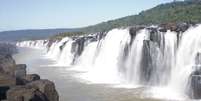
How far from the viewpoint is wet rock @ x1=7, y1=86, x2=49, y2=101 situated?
19789mm

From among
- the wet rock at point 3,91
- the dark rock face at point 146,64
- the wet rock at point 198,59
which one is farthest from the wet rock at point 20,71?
the wet rock at point 198,59

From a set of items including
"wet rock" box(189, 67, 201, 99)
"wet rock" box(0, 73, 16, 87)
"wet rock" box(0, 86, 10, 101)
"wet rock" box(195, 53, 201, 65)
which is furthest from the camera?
"wet rock" box(195, 53, 201, 65)

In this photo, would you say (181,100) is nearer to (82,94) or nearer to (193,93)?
(193,93)

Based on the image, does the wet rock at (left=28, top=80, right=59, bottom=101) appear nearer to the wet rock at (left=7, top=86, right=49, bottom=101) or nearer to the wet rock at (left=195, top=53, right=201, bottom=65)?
the wet rock at (left=7, top=86, right=49, bottom=101)

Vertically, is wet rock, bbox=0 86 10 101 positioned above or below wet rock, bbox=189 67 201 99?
above

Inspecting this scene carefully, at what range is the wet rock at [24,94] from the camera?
19.8 meters

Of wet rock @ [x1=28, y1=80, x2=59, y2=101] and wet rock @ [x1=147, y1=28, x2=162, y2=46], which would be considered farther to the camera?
wet rock @ [x1=147, y1=28, x2=162, y2=46]

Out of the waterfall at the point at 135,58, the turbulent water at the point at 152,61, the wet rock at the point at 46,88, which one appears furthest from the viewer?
the waterfall at the point at 135,58

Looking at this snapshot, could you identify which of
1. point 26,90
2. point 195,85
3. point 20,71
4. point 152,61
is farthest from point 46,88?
point 152,61

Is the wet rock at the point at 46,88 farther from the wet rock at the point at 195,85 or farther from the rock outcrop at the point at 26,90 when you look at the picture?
the wet rock at the point at 195,85

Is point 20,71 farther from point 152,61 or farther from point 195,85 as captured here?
point 195,85

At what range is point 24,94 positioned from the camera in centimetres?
1995

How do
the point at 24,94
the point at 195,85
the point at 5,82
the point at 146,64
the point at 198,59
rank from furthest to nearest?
the point at 146,64 → the point at 198,59 → the point at 195,85 → the point at 5,82 → the point at 24,94

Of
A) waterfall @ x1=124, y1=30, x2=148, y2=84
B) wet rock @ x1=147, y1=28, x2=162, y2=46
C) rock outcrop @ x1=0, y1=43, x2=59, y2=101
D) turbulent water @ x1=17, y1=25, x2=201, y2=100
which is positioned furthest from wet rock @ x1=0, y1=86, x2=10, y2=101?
wet rock @ x1=147, y1=28, x2=162, y2=46
